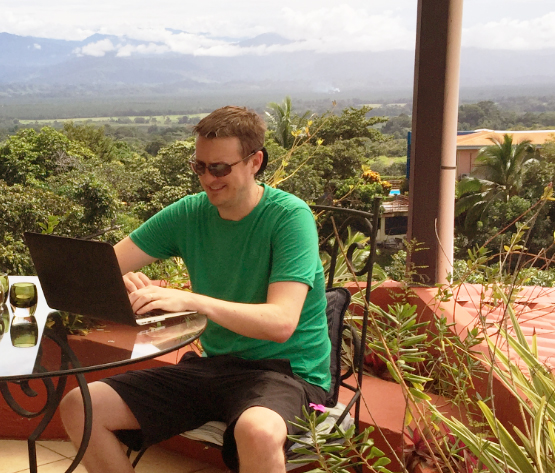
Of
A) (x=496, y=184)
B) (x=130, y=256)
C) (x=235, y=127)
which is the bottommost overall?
(x=496, y=184)

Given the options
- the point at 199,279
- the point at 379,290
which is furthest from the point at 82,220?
the point at 199,279

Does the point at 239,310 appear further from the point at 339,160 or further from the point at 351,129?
the point at 351,129

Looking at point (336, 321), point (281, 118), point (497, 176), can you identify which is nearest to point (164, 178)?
point (281, 118)

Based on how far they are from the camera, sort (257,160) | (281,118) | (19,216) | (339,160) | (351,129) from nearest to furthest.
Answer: (257,160)
(19,216)
(339,160)
(281,118)
(351,129)

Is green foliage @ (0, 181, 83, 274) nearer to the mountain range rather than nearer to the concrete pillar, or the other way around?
the concrete pillar

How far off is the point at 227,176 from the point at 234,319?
34 centimetres

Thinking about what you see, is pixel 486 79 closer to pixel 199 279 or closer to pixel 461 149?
pixel 461 149

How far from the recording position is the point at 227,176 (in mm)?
1495

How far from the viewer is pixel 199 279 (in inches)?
62.2

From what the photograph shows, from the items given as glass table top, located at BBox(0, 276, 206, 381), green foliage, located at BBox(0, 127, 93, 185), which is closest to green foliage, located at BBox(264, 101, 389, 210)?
green foliage, located at BBox(0, 127, 93, 185)

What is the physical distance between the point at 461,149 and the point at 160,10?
1743cm

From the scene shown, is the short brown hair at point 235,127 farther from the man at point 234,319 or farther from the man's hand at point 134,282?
the man's hand at point 134,282

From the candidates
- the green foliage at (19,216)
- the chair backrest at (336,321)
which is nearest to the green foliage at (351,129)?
the green foliage at (19,216)

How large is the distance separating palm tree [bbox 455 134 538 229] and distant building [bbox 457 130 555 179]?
0.45 feet
